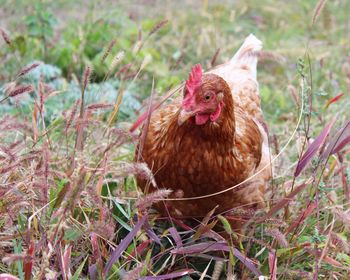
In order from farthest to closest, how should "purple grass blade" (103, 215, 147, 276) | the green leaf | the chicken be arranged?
1. the green leaf
2. the chicken
3. "purple grass blade" (103, 215, 147, 276)

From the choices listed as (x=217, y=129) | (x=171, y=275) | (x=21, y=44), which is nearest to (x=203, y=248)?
(x=171, y=275)

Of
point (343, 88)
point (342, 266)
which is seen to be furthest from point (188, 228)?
point (343, 88)

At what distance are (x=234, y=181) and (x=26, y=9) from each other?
3574 mm

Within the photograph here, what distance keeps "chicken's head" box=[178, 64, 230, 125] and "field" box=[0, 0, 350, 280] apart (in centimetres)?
24

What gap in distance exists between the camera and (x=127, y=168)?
2.20m

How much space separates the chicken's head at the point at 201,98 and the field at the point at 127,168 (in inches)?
9.3

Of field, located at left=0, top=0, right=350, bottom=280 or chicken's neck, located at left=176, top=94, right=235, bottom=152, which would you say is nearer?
field, located at left=0, top=0, right=350, bottom=280

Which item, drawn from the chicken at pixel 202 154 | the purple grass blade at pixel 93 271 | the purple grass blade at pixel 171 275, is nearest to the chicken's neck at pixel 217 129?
the chicken at pixel 202 154

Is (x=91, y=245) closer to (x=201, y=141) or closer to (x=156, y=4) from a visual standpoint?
(x=201, y=141)

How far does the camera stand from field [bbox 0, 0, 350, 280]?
2477 millimetres

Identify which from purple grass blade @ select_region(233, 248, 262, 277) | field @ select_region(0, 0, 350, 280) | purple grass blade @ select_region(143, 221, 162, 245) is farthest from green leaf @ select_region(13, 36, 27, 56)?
purple grass blade @ select_region(233, 248, 262, 277)

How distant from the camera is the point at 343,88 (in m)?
5.20

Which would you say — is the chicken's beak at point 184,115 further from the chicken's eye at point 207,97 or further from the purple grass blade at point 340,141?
the purple grass blade at point 340,141

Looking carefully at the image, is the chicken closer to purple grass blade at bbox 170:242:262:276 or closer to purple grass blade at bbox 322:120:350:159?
purple grass blade at bbox 170:242:262:276
